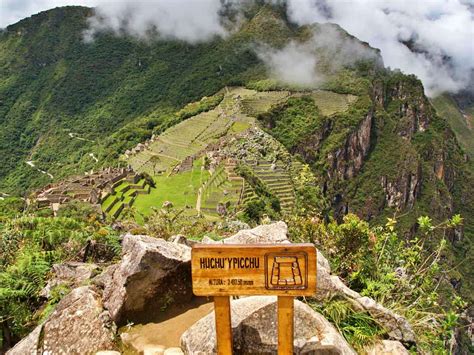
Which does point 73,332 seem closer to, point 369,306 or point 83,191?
point 369,306

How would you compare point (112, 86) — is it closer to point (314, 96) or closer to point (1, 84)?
point (1, 84)

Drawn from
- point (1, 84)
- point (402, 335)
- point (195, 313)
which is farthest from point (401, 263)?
point (1, 84)

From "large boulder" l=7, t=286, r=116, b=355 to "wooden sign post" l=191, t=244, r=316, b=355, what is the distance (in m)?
1.77

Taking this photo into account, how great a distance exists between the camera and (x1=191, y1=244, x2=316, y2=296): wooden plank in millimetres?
3758

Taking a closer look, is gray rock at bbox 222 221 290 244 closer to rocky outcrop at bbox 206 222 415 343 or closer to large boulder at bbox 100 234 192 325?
rocky outcrop at bbox 206 222 415 343

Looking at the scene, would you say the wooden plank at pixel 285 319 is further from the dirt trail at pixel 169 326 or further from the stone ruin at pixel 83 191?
the stone ruin at pixel 83 191

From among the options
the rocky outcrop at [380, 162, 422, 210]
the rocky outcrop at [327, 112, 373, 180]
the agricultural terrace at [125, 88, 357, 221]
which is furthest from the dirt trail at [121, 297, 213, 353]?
the rocky outcrop at [380, 162, 422, 210]

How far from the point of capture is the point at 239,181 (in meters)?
35.0

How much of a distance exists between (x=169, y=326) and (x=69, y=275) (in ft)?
6.32

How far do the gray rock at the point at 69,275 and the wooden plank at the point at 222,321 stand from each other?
9.28 ft

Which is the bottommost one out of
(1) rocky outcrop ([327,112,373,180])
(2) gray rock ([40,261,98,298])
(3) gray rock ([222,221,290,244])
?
(2) gray rock ([40,261,98,298])

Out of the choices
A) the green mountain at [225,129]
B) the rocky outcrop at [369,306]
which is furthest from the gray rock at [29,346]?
the green mountain at [225,129]

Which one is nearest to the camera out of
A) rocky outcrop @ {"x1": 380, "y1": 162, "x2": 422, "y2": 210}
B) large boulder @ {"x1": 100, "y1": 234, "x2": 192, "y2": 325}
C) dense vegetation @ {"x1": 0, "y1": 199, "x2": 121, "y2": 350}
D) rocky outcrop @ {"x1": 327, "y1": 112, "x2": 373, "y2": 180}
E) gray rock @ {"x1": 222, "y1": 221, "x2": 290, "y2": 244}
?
large boulder @ {"x1": 100, "y1": 234, "x2": 192, "y2": 325}

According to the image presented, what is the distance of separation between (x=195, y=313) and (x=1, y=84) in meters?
151
